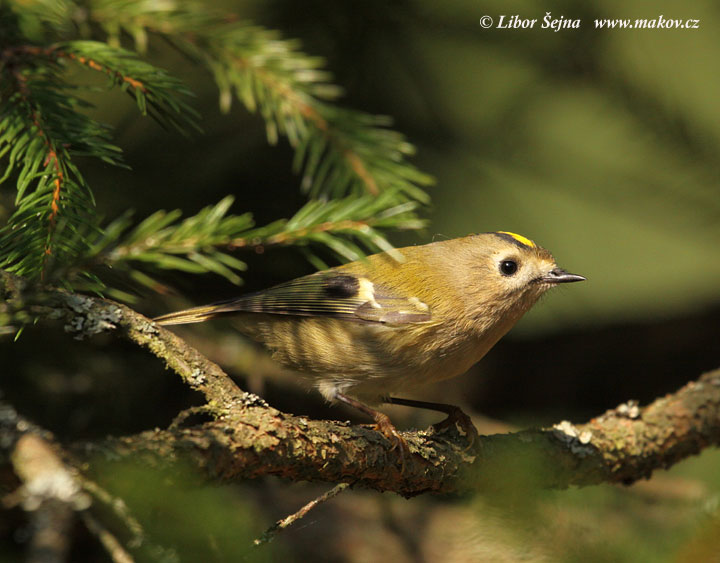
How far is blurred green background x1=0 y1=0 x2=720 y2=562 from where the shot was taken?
2.30 m

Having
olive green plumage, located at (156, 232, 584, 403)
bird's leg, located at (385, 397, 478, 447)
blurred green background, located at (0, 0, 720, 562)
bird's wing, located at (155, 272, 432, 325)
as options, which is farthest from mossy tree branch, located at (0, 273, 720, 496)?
bird's wing, located at (155, 272, 432, 325)

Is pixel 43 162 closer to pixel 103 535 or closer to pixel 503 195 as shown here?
pixel 103 535

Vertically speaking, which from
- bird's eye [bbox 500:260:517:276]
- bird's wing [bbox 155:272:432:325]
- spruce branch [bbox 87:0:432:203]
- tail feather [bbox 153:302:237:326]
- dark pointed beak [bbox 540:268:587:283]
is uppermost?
spruce branch [bbox 87:0:432:203]

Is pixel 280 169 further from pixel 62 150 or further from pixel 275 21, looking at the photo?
pixel 62 150

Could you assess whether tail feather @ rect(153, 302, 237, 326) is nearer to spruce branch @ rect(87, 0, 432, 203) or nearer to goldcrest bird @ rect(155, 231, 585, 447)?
goldcrest bird @ rect(155, 231, 585, 447)

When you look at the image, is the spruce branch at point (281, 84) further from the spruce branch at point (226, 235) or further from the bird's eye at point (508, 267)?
the bird's eye at point (508, 267)

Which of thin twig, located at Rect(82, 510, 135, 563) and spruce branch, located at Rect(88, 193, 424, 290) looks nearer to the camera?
thin twig, located at Rect(82, 510, 135, 563)

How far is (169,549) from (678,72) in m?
3.21

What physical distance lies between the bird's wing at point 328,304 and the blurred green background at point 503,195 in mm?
257

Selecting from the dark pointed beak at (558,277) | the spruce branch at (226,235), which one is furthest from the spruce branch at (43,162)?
the dark pointed beak at (558,277)

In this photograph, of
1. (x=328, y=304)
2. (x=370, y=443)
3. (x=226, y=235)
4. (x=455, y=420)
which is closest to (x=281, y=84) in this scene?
(x=226, y=235)

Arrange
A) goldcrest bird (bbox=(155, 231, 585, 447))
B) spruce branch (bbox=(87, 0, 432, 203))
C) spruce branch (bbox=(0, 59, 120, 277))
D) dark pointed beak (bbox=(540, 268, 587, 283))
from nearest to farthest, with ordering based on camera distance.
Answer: spruce branch (bbox=(0, 59, 120, 277)) → spruce branch (bbox=(87, 0, 432, 203)) → goldcrest bird (bbox=(155, 231, 585, 447)) → dark pointed beak (bbox=(540, 268, 587, 283))

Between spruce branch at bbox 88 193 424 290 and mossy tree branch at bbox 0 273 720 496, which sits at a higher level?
spruce branch at bbox 88 193 424 290

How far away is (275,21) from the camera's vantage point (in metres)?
2.53
